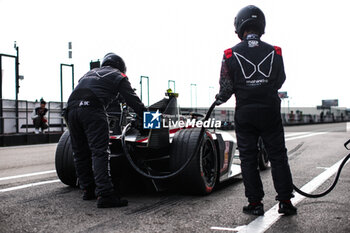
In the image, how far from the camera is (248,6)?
3.82 meters

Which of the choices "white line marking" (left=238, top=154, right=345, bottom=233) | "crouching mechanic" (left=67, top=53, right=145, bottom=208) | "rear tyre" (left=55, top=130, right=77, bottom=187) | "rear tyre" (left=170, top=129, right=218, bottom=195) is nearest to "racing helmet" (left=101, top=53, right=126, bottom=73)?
"crouching mechanic" (left=67, top=53, right=145, bottom=208)

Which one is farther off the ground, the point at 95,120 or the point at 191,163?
the point at 95,120

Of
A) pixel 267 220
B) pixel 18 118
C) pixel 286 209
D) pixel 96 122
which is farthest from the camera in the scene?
pixel 18 118

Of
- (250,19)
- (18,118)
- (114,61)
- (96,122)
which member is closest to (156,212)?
(96,122)

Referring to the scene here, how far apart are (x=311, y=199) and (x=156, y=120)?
187 cm

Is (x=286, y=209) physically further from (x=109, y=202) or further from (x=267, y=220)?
(x=109, y=202)

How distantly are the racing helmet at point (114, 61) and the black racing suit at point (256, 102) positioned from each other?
1272 millimetres

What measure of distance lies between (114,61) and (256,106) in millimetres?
1690

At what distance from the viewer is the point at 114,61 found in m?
4.36

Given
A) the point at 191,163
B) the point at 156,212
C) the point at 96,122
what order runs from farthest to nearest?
the point at 191,163 < the point at 96,122 < the point at 156,212

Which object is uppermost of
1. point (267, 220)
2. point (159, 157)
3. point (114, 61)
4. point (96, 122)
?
point (114, 61)

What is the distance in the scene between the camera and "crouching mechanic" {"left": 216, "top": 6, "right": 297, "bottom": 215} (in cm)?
359

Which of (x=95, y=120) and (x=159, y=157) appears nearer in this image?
(x=95, y=120)

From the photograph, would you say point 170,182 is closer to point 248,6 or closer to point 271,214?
point 271,214
